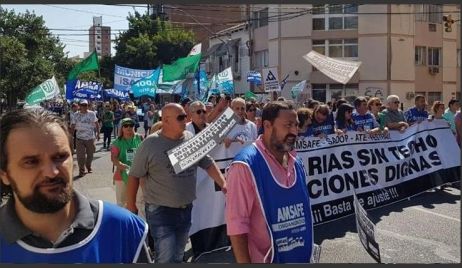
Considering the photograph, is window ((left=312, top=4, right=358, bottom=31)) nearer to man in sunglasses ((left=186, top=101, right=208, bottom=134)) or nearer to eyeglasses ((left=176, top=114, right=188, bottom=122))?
man in sunglasses ((left=186, top=101, right=208, bottom=134))

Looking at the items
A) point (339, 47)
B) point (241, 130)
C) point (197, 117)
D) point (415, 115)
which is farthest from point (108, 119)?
point (339, 47)

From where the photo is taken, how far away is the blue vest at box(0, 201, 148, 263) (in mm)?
2164

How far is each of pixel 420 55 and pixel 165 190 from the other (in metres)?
39.8

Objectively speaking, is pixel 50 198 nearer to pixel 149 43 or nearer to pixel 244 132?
pixel 244 132

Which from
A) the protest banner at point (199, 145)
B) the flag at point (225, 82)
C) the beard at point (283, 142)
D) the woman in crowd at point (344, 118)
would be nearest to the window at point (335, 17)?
the flag at point (225, 82)

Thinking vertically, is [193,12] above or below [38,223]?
above

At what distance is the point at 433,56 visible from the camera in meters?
42.3

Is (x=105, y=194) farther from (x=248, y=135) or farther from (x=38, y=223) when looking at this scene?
(x=38, y=223)

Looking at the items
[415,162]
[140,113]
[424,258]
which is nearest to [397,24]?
[140,113]

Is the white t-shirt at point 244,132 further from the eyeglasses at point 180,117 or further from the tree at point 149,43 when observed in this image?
the tree at point 149,43

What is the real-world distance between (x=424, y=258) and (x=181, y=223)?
123 inches

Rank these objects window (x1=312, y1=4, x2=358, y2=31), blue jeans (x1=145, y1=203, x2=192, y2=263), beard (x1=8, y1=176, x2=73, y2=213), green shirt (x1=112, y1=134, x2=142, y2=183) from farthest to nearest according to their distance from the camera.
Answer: window (x1=312, y1=4, x2=358, y2=31) < green shirt (x1=112, y1=134, x2=142, y2=183) < blue jeans (x1=145, y1=203, x2=192, y2=263) < beard (x1=8, y1=176, x2=73, y2=213)

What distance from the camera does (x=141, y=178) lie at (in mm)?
5031

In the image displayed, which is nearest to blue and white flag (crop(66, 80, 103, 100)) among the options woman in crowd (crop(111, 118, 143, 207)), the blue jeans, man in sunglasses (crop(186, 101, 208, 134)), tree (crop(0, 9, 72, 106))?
tree (crop(0, 9, 72, 106))
